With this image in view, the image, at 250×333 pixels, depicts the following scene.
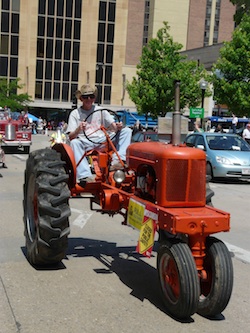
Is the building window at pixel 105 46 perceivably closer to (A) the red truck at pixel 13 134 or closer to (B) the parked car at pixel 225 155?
(A) the red truck at pixel 13 134

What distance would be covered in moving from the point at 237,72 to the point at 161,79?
1079cm

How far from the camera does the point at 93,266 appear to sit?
230 inches

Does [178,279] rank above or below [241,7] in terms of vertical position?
below

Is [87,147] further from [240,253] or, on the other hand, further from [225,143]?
[225,143]

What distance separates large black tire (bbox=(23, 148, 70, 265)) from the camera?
5254mm

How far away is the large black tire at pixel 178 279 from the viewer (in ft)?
Result: 13.5

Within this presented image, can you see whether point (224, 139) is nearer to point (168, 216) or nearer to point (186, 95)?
point (168, 216)

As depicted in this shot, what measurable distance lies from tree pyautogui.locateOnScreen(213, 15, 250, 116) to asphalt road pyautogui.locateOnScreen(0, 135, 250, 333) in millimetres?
19286

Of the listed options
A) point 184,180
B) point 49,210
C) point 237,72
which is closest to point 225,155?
point 49,210

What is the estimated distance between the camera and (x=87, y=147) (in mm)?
6262

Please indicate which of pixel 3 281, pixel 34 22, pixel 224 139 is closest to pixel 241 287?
pixel 3 281

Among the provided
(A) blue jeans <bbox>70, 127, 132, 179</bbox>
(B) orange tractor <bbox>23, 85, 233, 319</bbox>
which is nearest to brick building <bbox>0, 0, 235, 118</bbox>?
(A) blue jeans <bbox>70, 127, 132, 179</bbox>

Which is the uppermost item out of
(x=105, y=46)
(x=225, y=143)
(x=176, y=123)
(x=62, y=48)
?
(x=105, y=46)

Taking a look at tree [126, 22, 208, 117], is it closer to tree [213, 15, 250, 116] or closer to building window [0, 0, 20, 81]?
tree [213, 15, 250, 116]
